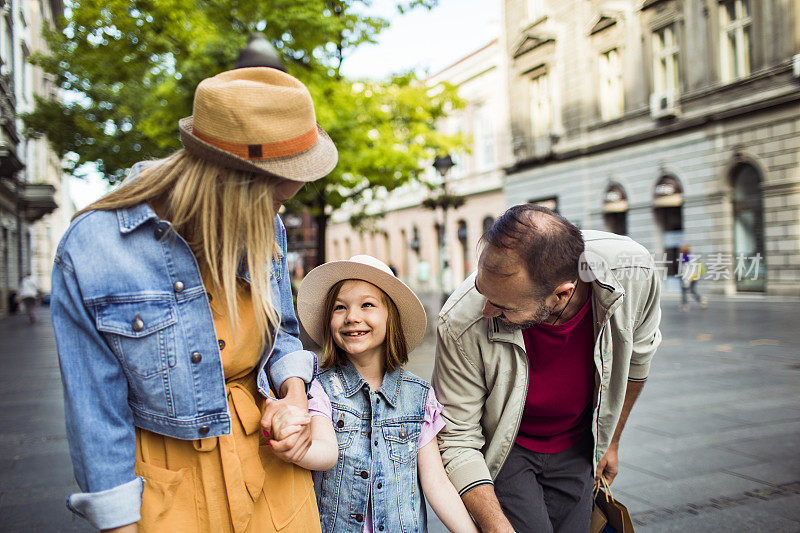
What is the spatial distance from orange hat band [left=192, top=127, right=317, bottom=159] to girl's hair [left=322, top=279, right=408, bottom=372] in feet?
3.04

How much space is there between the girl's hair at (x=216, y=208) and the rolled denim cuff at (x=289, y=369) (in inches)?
11.6

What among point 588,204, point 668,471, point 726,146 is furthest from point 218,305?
point 588,204

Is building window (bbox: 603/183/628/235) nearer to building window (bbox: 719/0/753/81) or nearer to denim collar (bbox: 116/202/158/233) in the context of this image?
building window (bbox: 719/0/753/81)

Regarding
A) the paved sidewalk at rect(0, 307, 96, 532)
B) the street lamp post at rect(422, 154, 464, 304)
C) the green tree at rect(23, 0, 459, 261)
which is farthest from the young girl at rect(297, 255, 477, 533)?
the street lamp post at rect(422, 154, 464, 304)

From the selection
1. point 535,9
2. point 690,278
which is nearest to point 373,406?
point 690,278

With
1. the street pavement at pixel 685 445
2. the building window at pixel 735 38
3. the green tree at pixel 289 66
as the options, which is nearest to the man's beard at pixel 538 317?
the street pavement at pixel 685 445

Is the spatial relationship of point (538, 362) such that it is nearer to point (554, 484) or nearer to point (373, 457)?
point (554, 484)

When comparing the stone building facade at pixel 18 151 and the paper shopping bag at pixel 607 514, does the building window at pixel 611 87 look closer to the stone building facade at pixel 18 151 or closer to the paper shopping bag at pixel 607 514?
the stone building facade at pixel 18 151

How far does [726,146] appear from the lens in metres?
19.9

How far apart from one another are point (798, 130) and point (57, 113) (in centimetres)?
2100

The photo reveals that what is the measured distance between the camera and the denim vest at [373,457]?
221 centimetres

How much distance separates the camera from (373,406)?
2350mm

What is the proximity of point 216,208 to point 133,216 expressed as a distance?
20 cm

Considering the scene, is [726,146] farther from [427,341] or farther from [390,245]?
[390,245]
